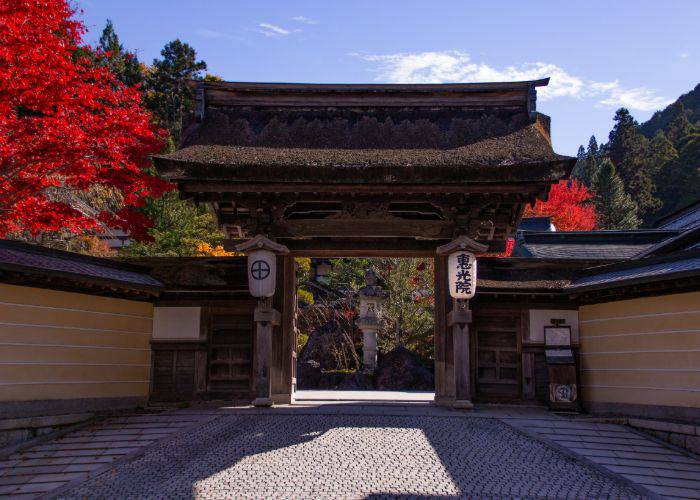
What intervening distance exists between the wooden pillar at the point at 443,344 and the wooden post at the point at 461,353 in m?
0.47

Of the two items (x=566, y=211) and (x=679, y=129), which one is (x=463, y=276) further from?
(x=679, y=129)

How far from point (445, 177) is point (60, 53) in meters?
Result: 9.12

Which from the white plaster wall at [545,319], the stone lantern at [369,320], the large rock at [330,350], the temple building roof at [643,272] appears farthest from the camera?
the large rock at [330,350]

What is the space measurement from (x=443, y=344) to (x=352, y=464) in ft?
17.2

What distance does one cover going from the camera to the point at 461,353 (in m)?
12.5

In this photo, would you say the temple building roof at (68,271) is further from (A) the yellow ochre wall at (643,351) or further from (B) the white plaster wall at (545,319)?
(A) the yellow ochre wall at (643,351)

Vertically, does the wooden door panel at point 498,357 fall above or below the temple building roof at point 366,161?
below

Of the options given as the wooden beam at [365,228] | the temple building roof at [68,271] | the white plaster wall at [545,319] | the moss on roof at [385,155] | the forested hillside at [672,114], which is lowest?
the white plaster wall at [545,319]

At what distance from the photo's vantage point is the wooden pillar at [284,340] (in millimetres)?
13234

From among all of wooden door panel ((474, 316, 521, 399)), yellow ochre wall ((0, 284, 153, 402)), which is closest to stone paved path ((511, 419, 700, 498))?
wooden door panel ((474, 316, 521, 399))

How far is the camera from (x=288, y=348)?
1345 cm

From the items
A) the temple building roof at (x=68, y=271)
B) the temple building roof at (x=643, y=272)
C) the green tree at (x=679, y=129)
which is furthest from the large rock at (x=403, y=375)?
the green tree at (x=679, y=129)

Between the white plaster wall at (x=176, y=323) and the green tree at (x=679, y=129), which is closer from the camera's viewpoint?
the white plaster wall at (x=176, y=323)

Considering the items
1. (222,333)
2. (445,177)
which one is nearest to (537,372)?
(445,177)
